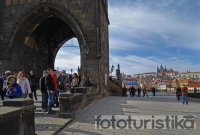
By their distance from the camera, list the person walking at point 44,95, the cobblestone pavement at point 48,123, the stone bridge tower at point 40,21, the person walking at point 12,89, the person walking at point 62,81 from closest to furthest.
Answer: the cobblestone pavement at point 48,123
the person walking at point 12,89
the person walking at point 44,95
the person walking at point 62,81
the stone bridge tower at point 40,21

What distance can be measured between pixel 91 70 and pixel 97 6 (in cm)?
428

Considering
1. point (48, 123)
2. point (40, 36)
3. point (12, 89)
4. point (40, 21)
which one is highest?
point (40, 21)

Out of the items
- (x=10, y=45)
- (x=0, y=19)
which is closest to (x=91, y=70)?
(x=10, y=45)

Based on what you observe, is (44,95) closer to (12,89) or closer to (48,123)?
(48,123)

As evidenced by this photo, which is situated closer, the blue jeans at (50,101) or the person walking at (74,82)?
the blue jeans at (50,101)

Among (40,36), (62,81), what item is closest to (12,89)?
(62,81)

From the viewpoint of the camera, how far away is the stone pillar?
6215 millimetres

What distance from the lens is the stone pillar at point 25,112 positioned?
20.4 ft

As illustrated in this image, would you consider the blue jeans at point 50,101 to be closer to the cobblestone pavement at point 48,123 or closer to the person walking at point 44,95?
the cobblestone pavement at point 48,123

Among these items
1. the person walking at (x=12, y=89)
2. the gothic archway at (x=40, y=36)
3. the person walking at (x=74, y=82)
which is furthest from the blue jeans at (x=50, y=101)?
the gothic archway at (x=40, y=36)

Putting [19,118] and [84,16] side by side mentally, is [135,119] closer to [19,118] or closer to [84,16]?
[19,118]

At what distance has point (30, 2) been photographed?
1000 inches

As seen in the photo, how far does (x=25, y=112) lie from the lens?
6.45 metres

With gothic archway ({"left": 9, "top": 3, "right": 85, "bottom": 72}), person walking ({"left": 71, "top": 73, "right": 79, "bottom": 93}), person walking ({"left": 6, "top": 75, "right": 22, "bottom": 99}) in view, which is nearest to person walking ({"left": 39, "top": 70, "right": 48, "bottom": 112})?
Result: person walking ({"left": 6, "top": 75, "right": 22, "bottom": 99})
